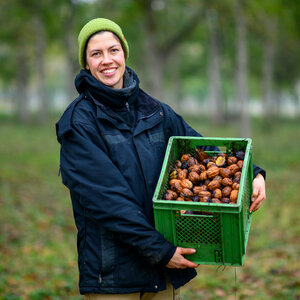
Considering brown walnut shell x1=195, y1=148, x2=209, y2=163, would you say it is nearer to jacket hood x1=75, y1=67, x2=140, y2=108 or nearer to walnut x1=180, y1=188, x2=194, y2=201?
walnut x1=180, y1=188, x2=194, y2=201

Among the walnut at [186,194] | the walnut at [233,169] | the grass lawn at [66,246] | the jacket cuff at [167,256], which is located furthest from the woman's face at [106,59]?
the grass lawn at [66,246]

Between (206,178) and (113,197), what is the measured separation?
70cm

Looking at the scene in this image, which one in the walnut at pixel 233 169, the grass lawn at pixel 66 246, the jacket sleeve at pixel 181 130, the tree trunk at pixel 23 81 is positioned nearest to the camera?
the walnut at pixel 233 169

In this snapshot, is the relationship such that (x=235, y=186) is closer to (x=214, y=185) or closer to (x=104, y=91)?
(x=214, y=185)

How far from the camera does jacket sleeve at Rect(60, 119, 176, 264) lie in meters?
2.50

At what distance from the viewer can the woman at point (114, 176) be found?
2525 millimetres

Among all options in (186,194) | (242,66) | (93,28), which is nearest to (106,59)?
(93,28)

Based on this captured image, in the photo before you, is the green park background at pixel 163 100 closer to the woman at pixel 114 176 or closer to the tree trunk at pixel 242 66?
the tree trunk at pixel 242 66

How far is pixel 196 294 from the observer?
5.17 m

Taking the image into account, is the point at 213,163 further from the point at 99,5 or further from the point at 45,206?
the point at 99,5

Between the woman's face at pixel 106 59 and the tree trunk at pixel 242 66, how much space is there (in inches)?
454

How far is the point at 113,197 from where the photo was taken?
2.51 meters

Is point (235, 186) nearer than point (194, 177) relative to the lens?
Yes

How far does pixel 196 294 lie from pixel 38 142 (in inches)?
627
